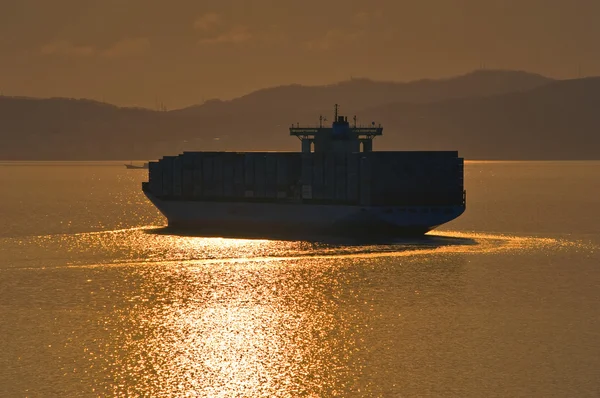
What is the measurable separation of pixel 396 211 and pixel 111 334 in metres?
56.2

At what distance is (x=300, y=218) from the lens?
103625 mm

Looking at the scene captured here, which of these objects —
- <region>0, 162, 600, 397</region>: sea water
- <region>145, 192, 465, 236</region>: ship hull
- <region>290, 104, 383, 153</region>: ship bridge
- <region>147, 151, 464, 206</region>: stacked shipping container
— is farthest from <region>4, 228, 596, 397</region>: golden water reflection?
<region>290, 104, 383, 153</region>: ship bridge

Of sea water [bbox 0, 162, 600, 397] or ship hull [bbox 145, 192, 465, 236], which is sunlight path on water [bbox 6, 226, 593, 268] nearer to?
sea water [bbox 0, 162, 600, 397]

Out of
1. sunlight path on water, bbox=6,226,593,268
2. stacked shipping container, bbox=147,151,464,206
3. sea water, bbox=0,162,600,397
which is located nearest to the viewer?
sea water, bbox=0,162,600,397

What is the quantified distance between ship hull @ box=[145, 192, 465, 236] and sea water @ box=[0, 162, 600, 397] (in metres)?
4.91

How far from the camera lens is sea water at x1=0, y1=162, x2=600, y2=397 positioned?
35.3m

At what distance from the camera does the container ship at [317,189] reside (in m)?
97.8

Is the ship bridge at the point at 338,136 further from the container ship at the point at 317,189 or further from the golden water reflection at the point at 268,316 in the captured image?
the golden water reflection at the point at 268,316

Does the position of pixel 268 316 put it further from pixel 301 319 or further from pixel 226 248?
pixel 226 248

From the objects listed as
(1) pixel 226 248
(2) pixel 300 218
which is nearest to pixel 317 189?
(2) pixel 300 218

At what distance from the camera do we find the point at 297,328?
149ft

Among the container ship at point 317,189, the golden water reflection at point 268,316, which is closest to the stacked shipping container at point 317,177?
the container ship at point 317,189

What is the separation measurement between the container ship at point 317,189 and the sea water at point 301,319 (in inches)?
270

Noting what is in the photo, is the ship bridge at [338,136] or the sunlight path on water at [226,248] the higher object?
the ship bridge at [338,136]
